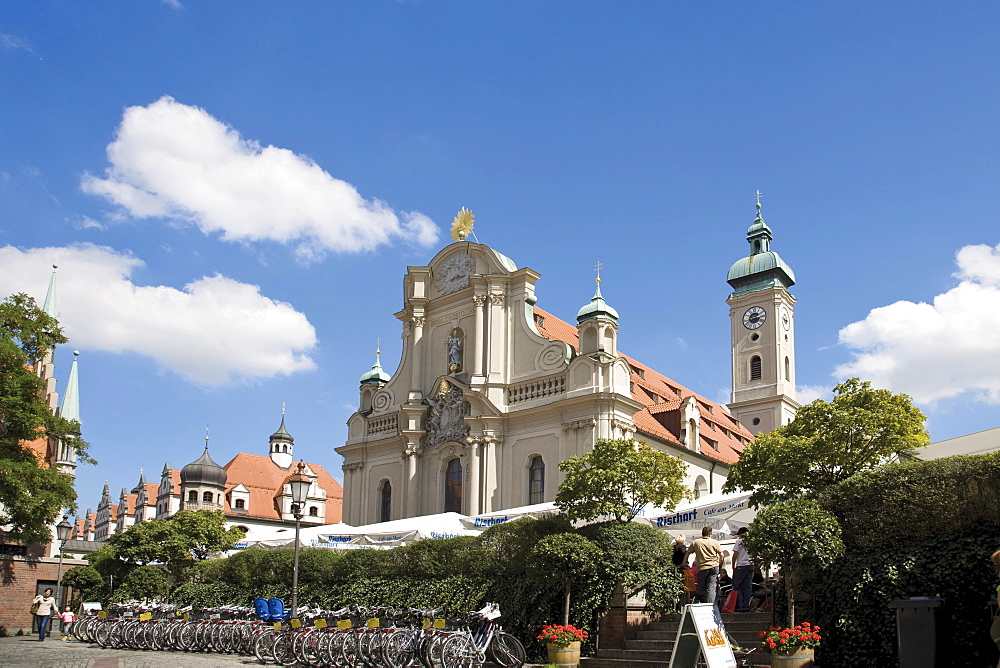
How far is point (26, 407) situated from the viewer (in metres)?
29.2

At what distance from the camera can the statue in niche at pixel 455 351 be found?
42.2m

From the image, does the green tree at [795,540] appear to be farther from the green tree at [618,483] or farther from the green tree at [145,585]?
the green tree at [145,585]

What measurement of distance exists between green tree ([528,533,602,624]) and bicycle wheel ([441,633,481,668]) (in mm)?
2209

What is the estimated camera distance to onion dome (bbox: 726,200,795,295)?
230ft

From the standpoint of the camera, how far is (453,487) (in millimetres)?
41250

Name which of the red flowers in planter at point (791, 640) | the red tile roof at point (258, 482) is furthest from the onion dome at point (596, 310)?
the red tile roof at point (258, 482)

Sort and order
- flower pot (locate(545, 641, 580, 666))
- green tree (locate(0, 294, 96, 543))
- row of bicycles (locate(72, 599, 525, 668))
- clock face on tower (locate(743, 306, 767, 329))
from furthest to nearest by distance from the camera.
A: clock face on tower (locate(743, 306, 767, 329)), green tree (locate(0, 294, 96, 543)), row of bicycles (locate(72, 599, 525, 668)), flower pot (locate(545, 641, 580, 666))

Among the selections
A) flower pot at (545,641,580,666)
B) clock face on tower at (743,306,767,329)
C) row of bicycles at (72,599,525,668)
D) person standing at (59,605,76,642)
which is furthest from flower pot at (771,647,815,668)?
clock face on tower at (743,306,767,329)

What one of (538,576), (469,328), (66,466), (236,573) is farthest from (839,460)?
(66,466)

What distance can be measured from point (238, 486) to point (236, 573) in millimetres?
55985

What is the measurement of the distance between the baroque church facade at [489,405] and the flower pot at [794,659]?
867 inches

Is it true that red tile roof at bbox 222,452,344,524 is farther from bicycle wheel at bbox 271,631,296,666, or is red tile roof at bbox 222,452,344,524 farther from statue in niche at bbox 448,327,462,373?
bicycle wheel at bbox 271,631,296,666

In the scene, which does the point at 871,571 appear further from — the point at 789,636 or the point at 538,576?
the point at 538,576

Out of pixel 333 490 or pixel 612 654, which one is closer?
pixel 612 654
